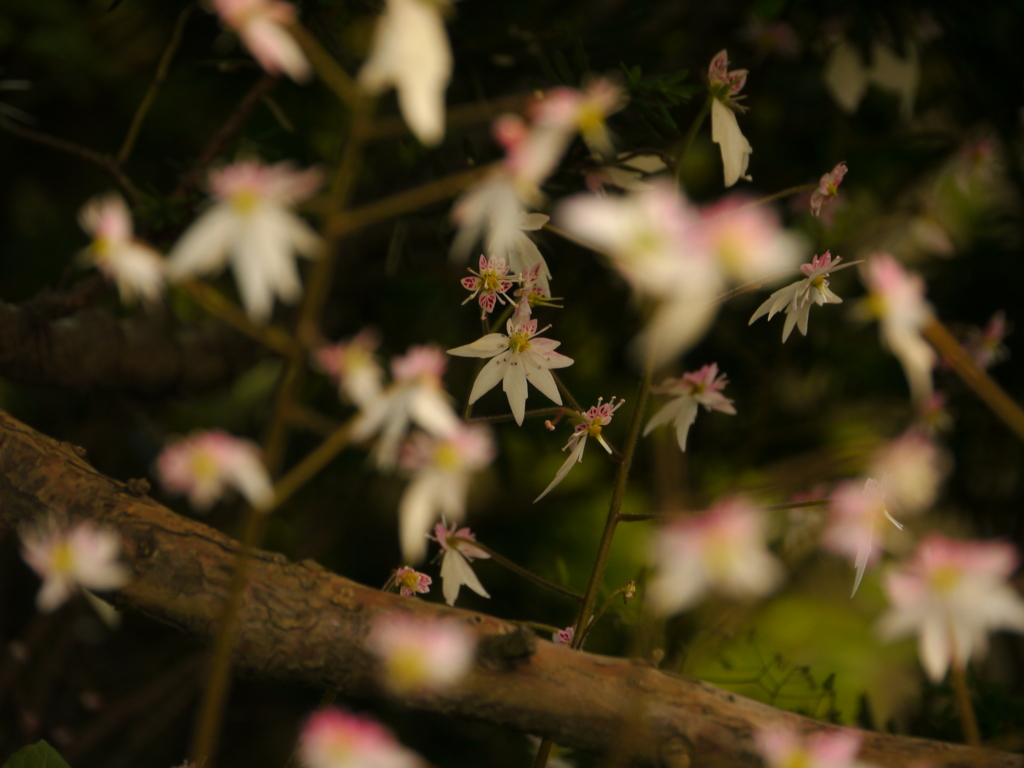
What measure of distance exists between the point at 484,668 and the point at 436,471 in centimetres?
14

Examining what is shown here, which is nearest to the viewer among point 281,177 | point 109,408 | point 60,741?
point 281,177

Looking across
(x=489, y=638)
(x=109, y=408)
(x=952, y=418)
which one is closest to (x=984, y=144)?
(x=952, y=418)

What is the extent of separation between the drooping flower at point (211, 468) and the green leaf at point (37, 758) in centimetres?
27

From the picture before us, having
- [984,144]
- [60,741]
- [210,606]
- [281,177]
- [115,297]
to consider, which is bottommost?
[60,741]

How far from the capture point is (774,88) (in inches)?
34.5

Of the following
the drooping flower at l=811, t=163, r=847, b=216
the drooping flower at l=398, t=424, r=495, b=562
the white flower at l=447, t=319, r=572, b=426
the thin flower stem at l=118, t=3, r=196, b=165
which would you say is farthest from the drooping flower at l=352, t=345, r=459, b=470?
the thin flower stem at l=118, t=3, r=196, b=165

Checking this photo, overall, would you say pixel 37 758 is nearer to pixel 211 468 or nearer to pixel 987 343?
pixel 211 468

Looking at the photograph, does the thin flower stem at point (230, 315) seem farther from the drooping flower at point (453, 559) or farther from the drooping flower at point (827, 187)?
the drooping flower at point (827, 187)

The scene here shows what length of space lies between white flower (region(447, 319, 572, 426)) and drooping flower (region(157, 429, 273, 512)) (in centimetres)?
15

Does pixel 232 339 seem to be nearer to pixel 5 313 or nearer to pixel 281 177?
pixel 5 313

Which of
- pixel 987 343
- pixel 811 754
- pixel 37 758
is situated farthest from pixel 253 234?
pixel 987 343

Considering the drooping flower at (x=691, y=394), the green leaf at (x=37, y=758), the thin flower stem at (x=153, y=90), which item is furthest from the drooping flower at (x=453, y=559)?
the thin flower stem at (x=153, y=90)

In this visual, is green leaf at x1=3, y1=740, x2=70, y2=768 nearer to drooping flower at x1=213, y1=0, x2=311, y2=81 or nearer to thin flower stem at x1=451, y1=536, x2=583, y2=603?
thin flower stem at x1=451, y1=536, x2=583, y2=603

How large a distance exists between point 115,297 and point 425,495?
0.62 m
